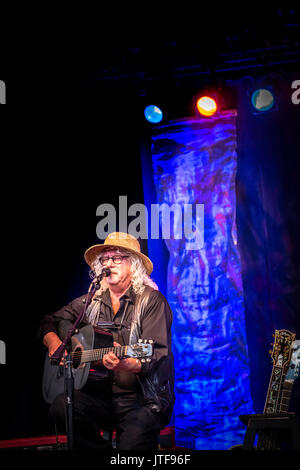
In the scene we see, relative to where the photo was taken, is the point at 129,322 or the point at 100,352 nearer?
the point at 100,352

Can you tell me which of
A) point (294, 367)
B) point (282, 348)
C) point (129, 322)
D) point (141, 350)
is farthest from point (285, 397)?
point (129, 322)

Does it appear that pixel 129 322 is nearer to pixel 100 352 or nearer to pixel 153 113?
pixel 100 352

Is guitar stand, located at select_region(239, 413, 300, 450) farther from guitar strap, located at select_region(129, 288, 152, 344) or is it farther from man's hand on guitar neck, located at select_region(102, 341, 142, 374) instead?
guitar strap, located at select_region(129, 288, 152, 344)

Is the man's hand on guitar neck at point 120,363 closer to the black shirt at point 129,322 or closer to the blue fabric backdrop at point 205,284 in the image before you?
the black shirt at point 129,322

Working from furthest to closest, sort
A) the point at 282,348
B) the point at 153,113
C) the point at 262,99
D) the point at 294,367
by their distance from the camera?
the point at 153,113 < the point at 262,99 < the point at 282,348 < the point at 294,367

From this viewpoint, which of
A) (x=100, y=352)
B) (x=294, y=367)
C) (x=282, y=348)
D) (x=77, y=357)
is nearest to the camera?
(x=100, y=352)

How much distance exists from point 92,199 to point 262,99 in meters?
2.32

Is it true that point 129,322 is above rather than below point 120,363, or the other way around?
above

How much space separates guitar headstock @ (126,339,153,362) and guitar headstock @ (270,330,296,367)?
4.19 feet

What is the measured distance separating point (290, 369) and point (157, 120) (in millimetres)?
3175

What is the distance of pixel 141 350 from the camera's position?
3627 mm

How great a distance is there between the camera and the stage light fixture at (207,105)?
5391 mm

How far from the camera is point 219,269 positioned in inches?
211
